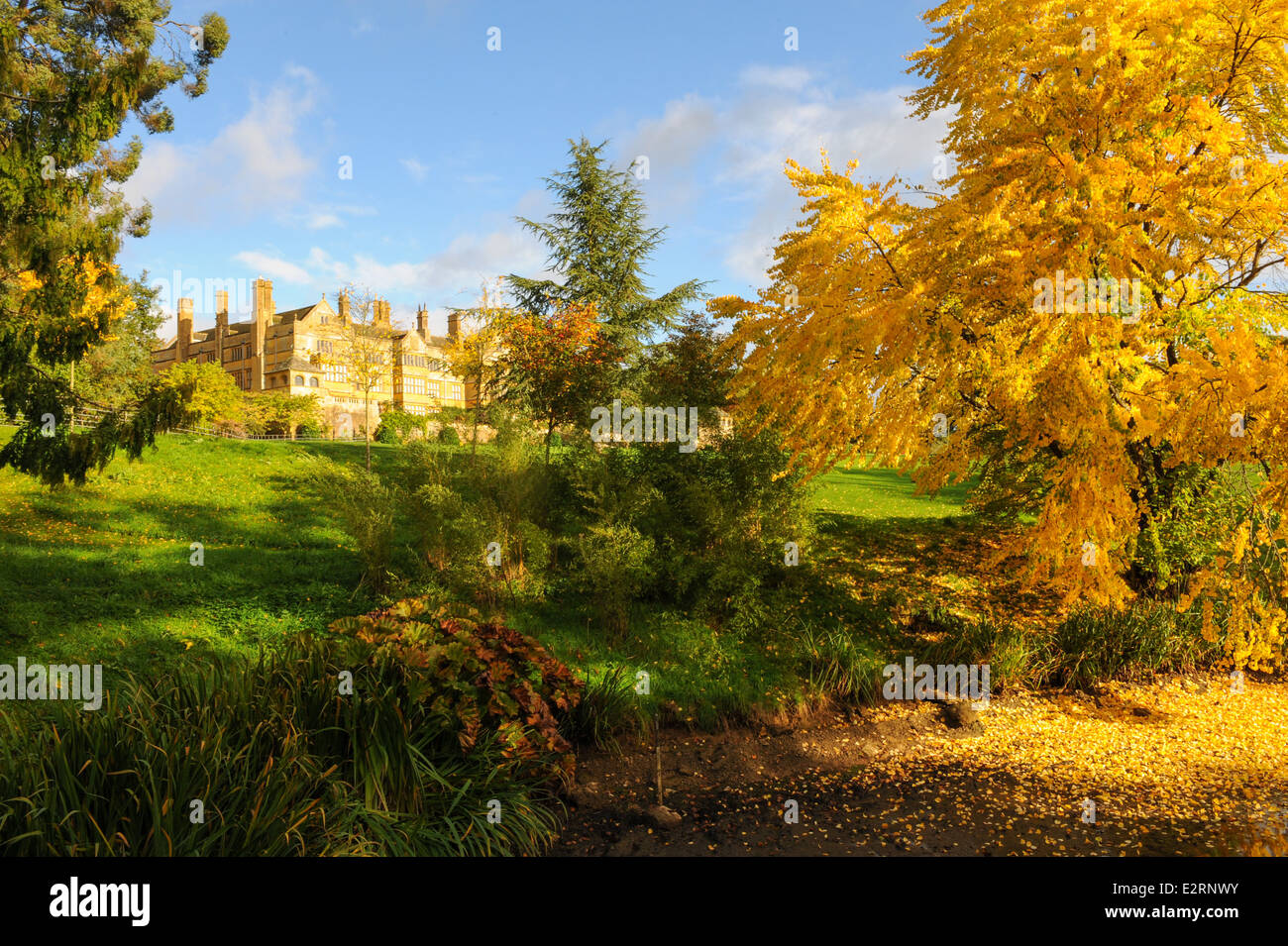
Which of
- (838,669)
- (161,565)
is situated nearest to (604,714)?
(838,669)

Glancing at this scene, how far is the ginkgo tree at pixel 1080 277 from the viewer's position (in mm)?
6629

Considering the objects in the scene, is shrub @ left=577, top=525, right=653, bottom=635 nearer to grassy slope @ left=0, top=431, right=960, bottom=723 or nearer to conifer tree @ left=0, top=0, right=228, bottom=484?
grassy slope @ left=0, top=431, right=960, bottom=723

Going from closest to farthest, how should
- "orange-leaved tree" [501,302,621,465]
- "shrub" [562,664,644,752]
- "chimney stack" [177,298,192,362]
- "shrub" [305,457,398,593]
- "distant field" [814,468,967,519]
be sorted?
"shrub" [562,664,644,752]
"shrub" [305,457,398,593]
"orange-leaved tree" [501,302,621,465]
"distant field" [814,468,967,519]
"chimney stack" [177,298,192,362]

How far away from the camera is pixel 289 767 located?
4.53 metres

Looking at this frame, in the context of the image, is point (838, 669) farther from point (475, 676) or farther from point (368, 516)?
point (368, 516)

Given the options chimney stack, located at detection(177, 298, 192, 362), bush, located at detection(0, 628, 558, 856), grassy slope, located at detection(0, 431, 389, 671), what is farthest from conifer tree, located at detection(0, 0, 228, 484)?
chimney stack, located at detection(177, 298, 192, 362)

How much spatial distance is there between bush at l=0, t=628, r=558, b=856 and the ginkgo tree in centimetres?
456

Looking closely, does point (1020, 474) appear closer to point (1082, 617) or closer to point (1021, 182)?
point (1082, 617)

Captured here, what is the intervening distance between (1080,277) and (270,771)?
7515 mm

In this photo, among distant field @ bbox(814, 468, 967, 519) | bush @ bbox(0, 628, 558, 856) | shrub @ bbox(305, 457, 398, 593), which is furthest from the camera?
distant field @ bbox(814, 468, 967, 519)

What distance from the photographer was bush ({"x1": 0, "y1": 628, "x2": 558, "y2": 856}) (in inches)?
155

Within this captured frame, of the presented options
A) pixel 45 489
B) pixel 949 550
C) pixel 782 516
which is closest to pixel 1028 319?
pixel 782 516

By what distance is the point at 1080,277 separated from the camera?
6.83 metres
